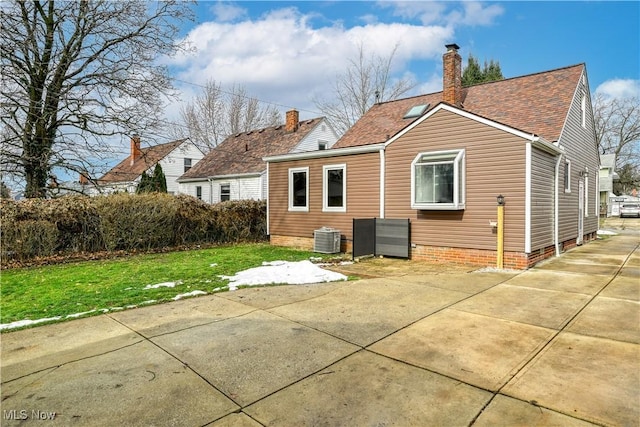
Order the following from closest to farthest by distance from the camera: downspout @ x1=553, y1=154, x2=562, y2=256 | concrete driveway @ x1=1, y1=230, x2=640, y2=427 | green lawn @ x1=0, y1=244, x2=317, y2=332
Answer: concrete driveway @ x1=1, y1=230, x2=640, y2=427 → green lawn @ x1=0, y1=244, x2=317, y2=332 → downspout @ x1=553, y1=154, x2=562, y2=256

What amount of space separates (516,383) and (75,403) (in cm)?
330

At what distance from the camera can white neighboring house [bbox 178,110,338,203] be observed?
64.7 ft

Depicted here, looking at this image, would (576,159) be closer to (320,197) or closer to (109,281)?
(320,197)

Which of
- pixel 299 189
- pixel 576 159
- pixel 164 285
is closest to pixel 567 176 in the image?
pixel 576 159

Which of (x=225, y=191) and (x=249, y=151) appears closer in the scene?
(x=225, y=191)

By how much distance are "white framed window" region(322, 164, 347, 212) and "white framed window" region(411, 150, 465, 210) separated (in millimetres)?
2392

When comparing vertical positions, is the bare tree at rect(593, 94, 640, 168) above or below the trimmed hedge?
above

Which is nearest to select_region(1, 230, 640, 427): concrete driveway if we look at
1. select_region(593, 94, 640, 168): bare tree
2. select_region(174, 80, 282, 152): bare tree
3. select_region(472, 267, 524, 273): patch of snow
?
select_region(472, 267, 524, 273): patch of snow

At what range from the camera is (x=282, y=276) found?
271 inches

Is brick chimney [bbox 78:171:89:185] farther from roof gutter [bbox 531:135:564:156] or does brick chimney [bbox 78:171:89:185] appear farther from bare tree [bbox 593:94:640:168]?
bare tree [bbox 593:94:640:168]

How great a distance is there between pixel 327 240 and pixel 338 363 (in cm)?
725

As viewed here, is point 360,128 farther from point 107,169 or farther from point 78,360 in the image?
point 78,360

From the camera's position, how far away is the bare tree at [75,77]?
1130 centimetres

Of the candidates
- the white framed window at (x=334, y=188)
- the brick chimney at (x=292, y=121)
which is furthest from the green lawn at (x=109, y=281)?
the brick chimney at (x=292, y=121)
